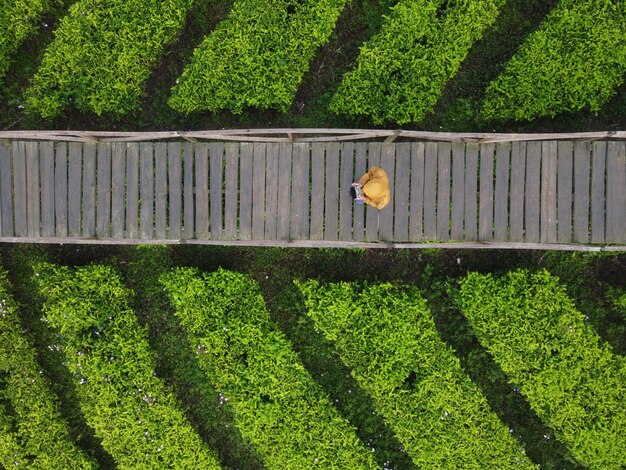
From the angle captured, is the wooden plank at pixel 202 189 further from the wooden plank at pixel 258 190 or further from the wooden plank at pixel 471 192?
the wooden plank at pixel 471 192

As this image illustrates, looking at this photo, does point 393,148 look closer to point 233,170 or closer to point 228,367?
point 233,170

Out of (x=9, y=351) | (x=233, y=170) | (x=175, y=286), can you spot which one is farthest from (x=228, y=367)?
(x=9, y=351)

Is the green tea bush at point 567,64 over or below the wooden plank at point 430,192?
over

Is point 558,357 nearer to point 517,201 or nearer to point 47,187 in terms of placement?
point 517,201

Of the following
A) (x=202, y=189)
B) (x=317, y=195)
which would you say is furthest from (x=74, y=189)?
(x=317, y=195)

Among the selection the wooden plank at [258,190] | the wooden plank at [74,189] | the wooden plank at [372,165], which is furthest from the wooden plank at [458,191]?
the wooden plank at [74,189]

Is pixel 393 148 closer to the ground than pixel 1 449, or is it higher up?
higher up
